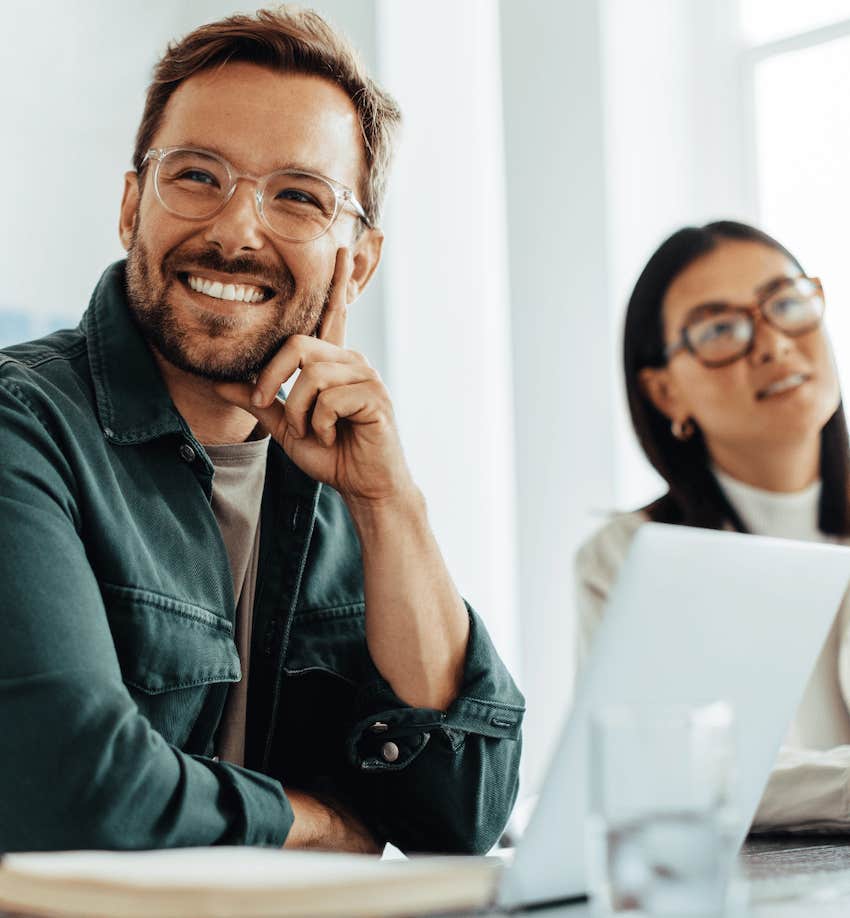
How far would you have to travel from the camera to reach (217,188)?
1.58 metres

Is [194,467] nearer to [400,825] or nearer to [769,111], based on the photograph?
[400,825]

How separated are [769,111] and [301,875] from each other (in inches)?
A: 113

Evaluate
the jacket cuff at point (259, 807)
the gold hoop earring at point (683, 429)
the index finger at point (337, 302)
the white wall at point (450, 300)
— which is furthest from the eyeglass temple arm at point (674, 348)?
the jacket cuff at point (259, 807)

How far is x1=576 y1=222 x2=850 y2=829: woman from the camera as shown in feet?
6.67

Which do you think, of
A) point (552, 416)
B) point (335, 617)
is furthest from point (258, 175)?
point (552, 416)

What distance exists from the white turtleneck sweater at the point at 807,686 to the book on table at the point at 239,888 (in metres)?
0.35

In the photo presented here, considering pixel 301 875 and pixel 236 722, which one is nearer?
pixel 301 875

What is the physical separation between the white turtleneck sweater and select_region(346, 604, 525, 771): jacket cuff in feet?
0.96

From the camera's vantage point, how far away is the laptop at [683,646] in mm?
749

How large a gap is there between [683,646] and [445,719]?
0.61 m

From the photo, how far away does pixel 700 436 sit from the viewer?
2.15 m

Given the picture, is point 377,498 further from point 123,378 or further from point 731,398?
point 731,398

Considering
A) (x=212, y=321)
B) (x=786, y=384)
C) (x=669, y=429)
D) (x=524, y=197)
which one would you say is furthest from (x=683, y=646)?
(x=524, y=197)

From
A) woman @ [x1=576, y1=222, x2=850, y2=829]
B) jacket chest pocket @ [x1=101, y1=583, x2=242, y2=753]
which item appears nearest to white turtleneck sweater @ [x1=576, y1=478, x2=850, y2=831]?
woman @ [x1=576, y1=222, x2=850, y2=829]
